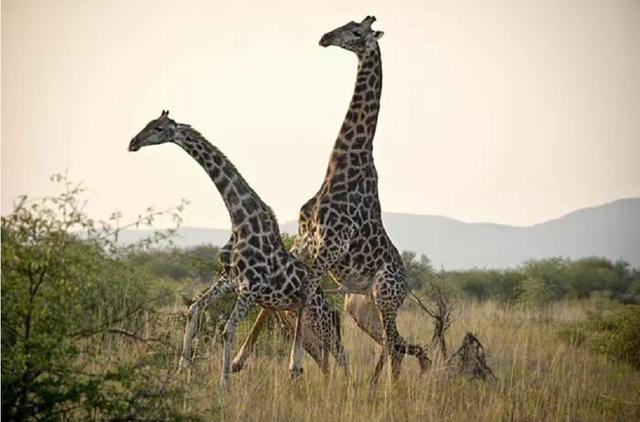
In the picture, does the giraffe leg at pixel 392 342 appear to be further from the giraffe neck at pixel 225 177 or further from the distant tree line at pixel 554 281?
the distant tree line at pixel 554 281

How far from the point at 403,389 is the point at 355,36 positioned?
281 cm

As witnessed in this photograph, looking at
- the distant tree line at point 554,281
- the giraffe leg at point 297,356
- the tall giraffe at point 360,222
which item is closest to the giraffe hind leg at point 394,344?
the tall giraffe at point 360,222

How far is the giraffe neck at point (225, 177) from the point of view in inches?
286

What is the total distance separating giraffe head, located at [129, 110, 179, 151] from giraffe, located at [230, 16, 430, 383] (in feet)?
4.77

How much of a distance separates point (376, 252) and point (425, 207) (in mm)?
13962

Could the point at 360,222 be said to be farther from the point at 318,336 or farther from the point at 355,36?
the point at 355,36

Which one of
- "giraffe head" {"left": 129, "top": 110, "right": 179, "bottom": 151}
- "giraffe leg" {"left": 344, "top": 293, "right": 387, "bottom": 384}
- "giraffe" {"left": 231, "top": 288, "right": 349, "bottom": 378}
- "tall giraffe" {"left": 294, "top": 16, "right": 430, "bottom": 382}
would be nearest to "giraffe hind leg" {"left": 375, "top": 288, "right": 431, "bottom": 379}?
"tall giraffe" {"left": 294, "top": 16, "right": 430, "bottom": 382}

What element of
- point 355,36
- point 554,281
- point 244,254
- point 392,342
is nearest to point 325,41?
point 355,36

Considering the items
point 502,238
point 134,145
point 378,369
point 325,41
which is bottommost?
point 378,369

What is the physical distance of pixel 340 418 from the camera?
6.61 m

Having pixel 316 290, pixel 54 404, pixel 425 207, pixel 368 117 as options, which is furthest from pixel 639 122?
pixel 54 404

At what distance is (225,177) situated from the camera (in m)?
7.34

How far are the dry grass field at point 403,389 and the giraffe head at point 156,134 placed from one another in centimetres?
124

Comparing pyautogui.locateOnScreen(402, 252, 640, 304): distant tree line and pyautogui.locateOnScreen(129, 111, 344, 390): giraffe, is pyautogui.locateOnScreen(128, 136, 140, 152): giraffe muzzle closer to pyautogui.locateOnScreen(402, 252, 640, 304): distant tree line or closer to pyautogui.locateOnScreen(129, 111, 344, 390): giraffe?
pyautogui.locateOnScreen(129, 111, 344, 390): giraffe
